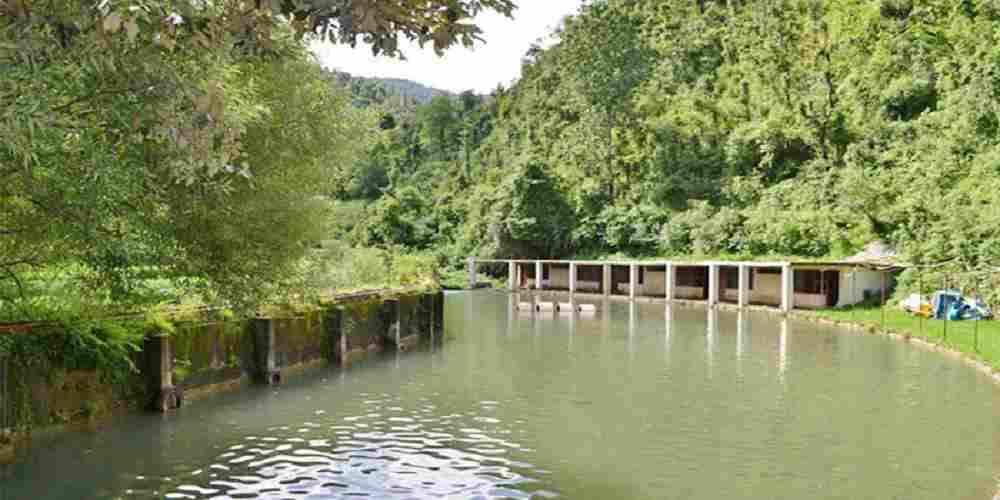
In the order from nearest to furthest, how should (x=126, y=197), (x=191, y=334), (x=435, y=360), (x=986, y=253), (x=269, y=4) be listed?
(x=269, y=4)
(x=126, y=197)
(x=191, y=334)
(x=435, y=360)
(x=986, y=253)

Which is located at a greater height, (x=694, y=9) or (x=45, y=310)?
(x=694, y=9)

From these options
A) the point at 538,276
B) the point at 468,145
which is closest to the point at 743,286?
the point at 538,276

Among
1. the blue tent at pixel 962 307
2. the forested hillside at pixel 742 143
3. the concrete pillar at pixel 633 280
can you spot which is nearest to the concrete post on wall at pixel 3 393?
the blue tent at pixel 962 307

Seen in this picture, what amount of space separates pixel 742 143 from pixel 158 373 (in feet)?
223

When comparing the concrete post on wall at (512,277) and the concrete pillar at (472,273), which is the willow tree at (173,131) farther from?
the concrete pillar at (472,273)

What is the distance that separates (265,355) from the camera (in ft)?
79.0

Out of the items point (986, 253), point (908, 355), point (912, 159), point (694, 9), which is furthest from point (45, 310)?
point (694, 9)

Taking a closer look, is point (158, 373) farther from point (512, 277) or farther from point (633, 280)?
point (512, 277)

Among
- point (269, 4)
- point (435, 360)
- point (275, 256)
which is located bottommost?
point (435, 360)

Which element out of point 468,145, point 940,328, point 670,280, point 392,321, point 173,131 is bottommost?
point 940,328

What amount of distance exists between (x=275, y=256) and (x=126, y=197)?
18.6 ft

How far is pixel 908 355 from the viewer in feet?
102

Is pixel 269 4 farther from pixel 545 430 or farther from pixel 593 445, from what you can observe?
pixel 545 430

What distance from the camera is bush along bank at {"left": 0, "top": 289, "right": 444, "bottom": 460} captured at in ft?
52.9
